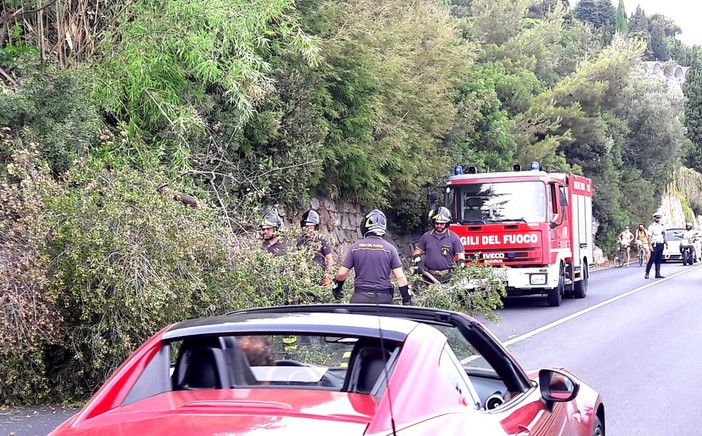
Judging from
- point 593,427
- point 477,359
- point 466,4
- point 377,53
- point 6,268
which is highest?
point 466,4

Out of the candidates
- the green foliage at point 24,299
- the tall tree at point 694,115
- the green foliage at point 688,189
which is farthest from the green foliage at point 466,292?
the tall tree at point 694,115

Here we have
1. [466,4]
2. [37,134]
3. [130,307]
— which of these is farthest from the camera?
[466,4]

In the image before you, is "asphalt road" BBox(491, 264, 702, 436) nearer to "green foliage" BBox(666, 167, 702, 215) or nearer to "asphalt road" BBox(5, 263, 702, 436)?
"asphalt road" BBox(5, 263, 702, 436)

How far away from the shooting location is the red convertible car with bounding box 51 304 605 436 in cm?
291

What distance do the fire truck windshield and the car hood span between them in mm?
15500

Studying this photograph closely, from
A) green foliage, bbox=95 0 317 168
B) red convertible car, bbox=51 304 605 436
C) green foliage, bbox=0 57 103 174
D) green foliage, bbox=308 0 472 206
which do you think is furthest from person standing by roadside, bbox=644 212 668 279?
red convertible car, bbox=51 304 605 436

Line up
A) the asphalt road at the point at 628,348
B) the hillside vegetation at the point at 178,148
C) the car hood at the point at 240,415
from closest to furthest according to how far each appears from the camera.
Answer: the car hood at the point at 240,415
the hillside vegetation at the point at 178,148
the asphalt road at the point at 628,348

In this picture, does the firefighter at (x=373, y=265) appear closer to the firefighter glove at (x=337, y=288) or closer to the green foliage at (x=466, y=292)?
the firefighter glove at (x=337, y=288)

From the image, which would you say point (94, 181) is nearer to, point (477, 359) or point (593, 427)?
point (477, 359)

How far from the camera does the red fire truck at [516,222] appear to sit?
18.2 m

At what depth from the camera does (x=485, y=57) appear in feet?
115

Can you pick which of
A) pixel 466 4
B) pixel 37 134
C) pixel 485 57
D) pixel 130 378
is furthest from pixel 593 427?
pixel 466 4

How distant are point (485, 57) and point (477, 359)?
31321 millimetres

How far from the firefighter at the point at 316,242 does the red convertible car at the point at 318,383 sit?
6.21 meters
